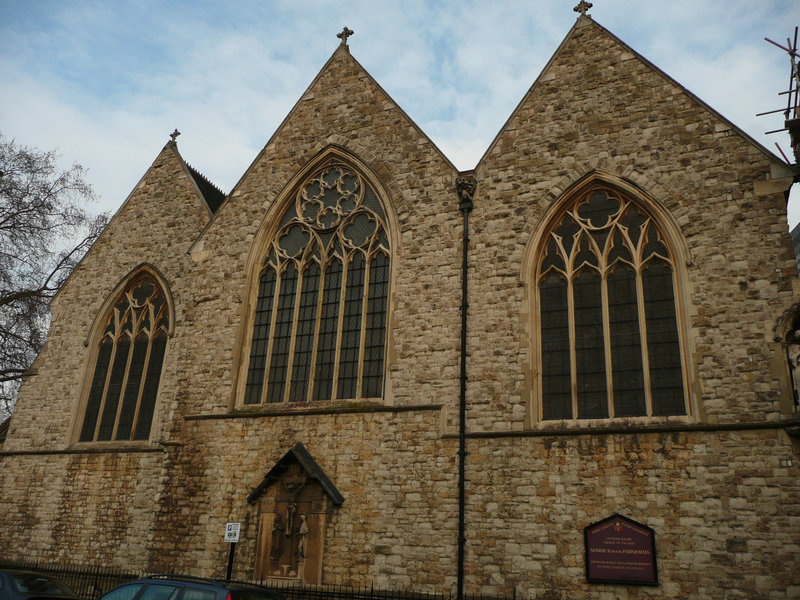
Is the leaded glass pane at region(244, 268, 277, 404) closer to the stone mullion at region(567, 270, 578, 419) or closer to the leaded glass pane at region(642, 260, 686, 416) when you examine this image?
the stone mullion at region(567, 270, 578, 419)

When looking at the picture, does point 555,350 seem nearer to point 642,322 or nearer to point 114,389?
point 642,322

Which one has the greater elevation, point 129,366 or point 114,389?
point 129,366

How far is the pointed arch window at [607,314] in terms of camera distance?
38.2 feet

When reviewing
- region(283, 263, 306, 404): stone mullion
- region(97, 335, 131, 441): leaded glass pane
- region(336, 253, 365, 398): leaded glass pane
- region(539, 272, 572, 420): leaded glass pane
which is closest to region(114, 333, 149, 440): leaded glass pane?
region(97, 335, 131, 441): leaded glass pane

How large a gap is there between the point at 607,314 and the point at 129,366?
1155cm

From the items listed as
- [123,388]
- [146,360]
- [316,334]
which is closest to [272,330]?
[316,334]

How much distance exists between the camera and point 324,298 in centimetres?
1481

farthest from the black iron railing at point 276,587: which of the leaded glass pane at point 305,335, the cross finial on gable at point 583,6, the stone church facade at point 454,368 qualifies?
the cross finial on gable at point 583,6

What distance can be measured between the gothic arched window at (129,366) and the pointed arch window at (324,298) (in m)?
3.25

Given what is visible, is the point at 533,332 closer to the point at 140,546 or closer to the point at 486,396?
the point at 486,396

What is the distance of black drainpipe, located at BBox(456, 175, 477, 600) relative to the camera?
11.4 m

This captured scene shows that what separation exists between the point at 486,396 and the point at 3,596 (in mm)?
7906

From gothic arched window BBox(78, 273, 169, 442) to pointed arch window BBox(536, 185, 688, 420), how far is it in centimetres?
959

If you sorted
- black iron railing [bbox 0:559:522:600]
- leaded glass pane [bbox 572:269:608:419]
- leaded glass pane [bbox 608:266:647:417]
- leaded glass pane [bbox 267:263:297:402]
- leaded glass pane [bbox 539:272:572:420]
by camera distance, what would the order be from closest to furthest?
black iron railing [bbox 0:559:522:600], leaded glass pane [bbox 608:266:647:417], leaded glass pane [bbox 572:269:608:419], leaded glass pane [bbox 539:272:572:420], leaded glass pane [bbox 267:263:297:402]
